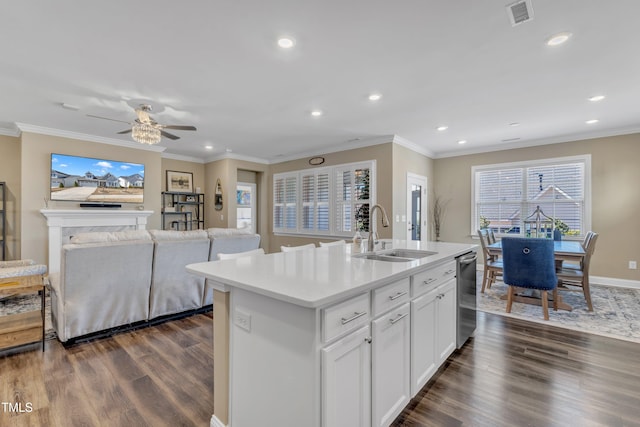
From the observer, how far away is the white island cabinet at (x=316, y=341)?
1.26 meters

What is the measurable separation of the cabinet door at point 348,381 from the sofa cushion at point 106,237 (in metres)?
2.76

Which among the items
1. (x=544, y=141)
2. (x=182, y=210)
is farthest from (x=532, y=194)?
(x=182, y=210)

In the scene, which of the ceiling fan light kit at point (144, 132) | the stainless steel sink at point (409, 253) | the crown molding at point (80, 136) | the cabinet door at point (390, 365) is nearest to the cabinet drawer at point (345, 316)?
the cabinet door at point (390, 365)

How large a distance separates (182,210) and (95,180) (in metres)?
2.07

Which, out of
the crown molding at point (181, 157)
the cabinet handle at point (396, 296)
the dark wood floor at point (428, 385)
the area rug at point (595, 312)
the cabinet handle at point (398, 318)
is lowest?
the dark wood floor at point (428, 385)

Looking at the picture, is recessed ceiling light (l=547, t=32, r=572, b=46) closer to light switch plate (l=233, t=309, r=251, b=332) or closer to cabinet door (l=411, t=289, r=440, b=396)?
cabinet door (l=411, t=289, r=440, b=396)

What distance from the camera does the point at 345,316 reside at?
4.48 feet

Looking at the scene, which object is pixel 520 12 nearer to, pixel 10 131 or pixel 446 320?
pixel 446 320

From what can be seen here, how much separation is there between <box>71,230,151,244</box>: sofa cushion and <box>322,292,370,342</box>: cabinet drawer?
8.97ft

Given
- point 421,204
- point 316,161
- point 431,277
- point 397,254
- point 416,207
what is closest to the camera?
point 431,277

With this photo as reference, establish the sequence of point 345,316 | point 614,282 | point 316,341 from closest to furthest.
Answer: point 316,341 → point 345,316 → point 614,282

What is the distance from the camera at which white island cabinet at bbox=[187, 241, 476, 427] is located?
4.15 ft

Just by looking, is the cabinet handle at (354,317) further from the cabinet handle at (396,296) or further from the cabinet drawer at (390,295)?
the cabinet handle at (396,296)

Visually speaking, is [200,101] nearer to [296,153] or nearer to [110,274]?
[110,274]
